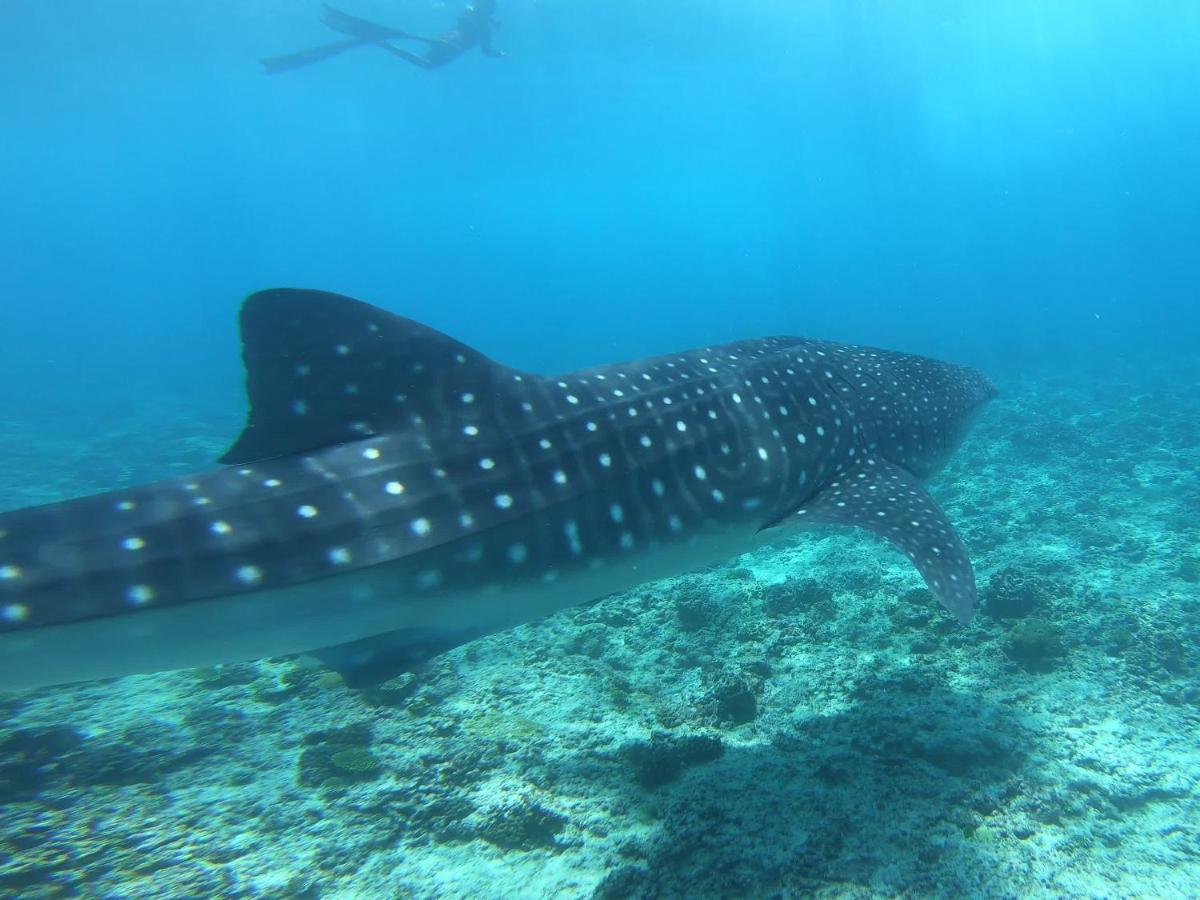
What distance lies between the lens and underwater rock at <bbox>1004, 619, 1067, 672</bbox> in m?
6.14

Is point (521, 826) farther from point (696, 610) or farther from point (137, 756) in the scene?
point (696, 610)

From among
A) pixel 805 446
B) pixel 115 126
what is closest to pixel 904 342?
pixel 805 446

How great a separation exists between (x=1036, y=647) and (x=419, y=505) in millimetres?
6195

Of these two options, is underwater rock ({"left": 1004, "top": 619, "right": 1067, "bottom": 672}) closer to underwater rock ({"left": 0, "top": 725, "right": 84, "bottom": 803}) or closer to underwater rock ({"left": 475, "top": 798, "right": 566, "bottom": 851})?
underwater rock ({"left": 475, "top": 798, "right": 566, "bottom": 851})

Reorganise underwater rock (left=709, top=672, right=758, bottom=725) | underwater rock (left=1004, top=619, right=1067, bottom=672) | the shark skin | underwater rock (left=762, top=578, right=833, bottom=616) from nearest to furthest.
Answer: the shark skin, underwater rock (left=709, top=672, right=758, bottom=725), underwater rock (left=1004, top=619, right=1067, bottom=672), underwater rock (left=762, top=578, right=833, bottom=616)

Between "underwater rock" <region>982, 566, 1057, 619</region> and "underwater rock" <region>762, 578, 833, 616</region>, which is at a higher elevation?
"underwater rock" <region>762, 578, 833, 616</region>

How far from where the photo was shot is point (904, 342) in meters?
46.5

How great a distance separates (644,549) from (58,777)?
4.60 meters

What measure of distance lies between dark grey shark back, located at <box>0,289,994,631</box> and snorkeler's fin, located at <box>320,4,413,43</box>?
33.3 m

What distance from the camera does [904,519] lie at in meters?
5.21

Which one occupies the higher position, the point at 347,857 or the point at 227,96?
the point at 227,96

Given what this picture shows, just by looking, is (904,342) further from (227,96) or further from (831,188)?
(831,188)

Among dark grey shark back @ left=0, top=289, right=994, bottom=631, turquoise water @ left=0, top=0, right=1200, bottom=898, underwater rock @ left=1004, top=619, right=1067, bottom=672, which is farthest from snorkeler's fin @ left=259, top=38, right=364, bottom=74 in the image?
underwater rock @ left=1004, top=619, right=1067, bottom=672

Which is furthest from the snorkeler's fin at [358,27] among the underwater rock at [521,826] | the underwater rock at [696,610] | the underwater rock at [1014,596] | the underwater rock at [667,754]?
the underwater rock at [521,826]
